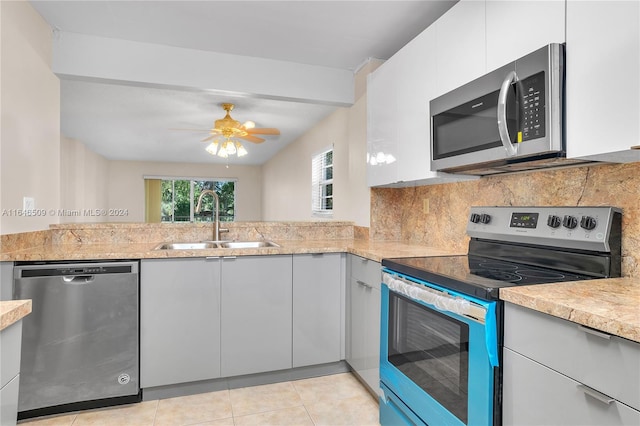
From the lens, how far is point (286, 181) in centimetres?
550

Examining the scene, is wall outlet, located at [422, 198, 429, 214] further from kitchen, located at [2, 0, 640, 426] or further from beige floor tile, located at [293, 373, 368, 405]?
beige floor tile, located at [293, 373, 368, 405]

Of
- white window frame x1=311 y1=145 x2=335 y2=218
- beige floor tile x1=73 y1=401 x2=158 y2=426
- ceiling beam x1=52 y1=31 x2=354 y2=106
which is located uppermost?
ceiling beam x1=52 y1=31 x2=354 y2=106

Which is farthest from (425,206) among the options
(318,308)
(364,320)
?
(318,308)

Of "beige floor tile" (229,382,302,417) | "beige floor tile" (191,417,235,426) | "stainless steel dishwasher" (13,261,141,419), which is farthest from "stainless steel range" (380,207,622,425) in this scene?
"stainless steel dishwasher" (13,261,141,419)

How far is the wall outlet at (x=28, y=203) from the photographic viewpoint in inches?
83.0

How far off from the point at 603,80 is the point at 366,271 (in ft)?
4.75

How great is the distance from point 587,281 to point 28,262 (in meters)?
2.59

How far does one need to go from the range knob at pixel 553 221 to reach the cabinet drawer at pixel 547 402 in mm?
671

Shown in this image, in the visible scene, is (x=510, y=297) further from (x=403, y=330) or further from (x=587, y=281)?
(x=403, y=330)

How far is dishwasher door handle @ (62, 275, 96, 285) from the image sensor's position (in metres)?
2.00

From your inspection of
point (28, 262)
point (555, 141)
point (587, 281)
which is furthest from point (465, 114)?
point (28, 262)

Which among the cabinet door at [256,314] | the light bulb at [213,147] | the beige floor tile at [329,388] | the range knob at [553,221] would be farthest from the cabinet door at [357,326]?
the light bulb at [213,147]

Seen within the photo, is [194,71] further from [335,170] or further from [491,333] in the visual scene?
[491,333]

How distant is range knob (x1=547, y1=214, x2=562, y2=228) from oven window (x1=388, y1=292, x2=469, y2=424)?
0.63 m
